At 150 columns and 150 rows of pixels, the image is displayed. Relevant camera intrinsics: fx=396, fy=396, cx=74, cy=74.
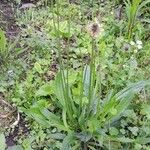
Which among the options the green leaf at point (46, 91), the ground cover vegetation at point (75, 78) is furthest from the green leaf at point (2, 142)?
the green leaf at point (46, 91)

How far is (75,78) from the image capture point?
2.59 m

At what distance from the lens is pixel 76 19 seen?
3229 mm

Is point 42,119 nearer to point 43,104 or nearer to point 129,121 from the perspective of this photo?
point 43,104

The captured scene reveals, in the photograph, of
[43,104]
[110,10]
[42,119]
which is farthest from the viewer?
[110,10]

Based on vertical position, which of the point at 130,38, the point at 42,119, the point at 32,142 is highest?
the point at 130,38

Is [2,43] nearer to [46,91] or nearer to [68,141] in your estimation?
[46,91]

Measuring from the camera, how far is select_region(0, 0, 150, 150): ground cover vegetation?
2311mm

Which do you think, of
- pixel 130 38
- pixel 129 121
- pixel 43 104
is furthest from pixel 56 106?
pixel 130 38

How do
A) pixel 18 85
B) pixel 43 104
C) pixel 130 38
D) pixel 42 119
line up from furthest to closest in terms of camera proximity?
pixel 130 38 → pixel 18 85 → pixel 43 104 → pixel 42 119

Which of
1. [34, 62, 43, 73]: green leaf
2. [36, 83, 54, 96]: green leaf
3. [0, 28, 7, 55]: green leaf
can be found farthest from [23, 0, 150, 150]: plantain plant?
[0, 28, 7, 55]: green leaf

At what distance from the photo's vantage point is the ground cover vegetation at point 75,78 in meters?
2.31

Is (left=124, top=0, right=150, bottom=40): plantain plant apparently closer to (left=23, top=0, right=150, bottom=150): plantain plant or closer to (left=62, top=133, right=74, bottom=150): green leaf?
(left=23, top=0, right=150, bottom=150): plantain plant

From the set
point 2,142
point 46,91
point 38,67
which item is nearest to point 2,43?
point 38,67

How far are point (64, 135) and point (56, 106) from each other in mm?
260
